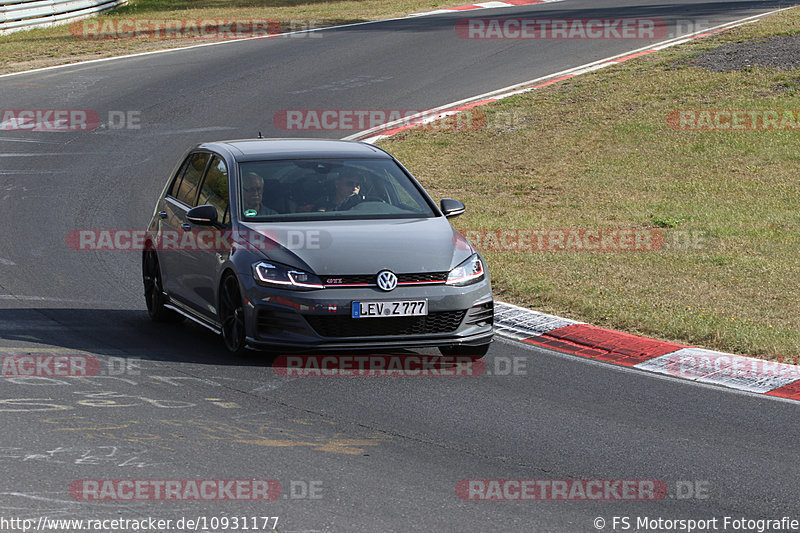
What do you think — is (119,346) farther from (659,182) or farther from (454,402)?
(659,182)

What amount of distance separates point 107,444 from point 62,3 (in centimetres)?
2884

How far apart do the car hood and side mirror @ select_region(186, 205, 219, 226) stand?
28 cm

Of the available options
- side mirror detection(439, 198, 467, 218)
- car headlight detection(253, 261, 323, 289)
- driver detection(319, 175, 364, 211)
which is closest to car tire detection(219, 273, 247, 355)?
car headlight detection(253, 261, 323, 289)

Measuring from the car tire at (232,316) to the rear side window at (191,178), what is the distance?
136 cm

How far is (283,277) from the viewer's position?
27.9ft

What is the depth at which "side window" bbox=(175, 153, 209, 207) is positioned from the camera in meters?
10.2

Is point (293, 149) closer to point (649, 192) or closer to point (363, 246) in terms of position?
Result: point (363, 246)

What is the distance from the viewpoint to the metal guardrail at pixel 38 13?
3152cm

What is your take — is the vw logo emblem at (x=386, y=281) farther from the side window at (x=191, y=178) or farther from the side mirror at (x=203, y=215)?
the side window at (x=191, y=178)

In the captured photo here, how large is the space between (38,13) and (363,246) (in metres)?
26.6

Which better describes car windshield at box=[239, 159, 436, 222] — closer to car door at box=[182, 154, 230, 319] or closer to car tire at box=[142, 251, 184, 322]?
car door at box=[182, 154, 230, 319]

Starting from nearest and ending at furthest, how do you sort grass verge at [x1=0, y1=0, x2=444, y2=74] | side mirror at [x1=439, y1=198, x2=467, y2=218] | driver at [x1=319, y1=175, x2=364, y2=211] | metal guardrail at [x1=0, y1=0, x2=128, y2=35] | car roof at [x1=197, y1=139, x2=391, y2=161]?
driver at [x1=319, y1=175, x2=364, y2=211], side mirror at [x1=439, y1=198, x2=467, y2=218], car roof at [x1=197, y1=139, x2=391, y2=161], grass verge at [x1=0, y1=0, x2=444, y2=74], metal guardrail at [x1=0, y1=0, x2=128, y2=35]

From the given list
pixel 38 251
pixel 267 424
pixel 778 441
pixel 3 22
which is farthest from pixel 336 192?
pixel 3 22

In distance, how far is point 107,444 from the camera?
6.75m
